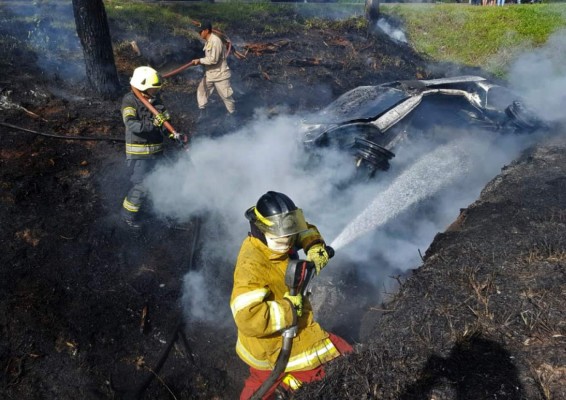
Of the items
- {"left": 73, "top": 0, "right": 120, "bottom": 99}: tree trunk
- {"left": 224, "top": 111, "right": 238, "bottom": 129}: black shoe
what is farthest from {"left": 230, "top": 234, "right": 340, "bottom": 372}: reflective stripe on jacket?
{"left": 73, "top": 0, "right": 120, "bottom": 99}: tree trunk

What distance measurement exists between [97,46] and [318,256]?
6.99 meters

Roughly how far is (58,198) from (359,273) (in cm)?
413

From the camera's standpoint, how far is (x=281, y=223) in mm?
2873

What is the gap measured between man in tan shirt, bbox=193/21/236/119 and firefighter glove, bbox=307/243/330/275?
5943 mm

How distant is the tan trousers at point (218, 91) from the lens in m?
8.62

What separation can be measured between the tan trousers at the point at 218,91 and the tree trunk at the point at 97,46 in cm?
164

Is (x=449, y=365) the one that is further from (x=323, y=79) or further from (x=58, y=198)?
(x=323, y=79)

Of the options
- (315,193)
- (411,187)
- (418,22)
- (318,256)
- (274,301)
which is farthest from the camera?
(418,22)

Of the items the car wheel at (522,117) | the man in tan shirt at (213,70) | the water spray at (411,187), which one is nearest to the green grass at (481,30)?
the car wheel at (522,117)

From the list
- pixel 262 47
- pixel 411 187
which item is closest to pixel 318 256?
pixel 411 187

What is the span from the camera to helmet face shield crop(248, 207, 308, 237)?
2.87m

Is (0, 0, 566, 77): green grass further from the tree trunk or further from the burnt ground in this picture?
the burnt ground

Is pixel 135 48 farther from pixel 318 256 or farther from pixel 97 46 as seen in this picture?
pixel 318 256

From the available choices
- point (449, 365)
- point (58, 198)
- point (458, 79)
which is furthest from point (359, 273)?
point (458, 79)
